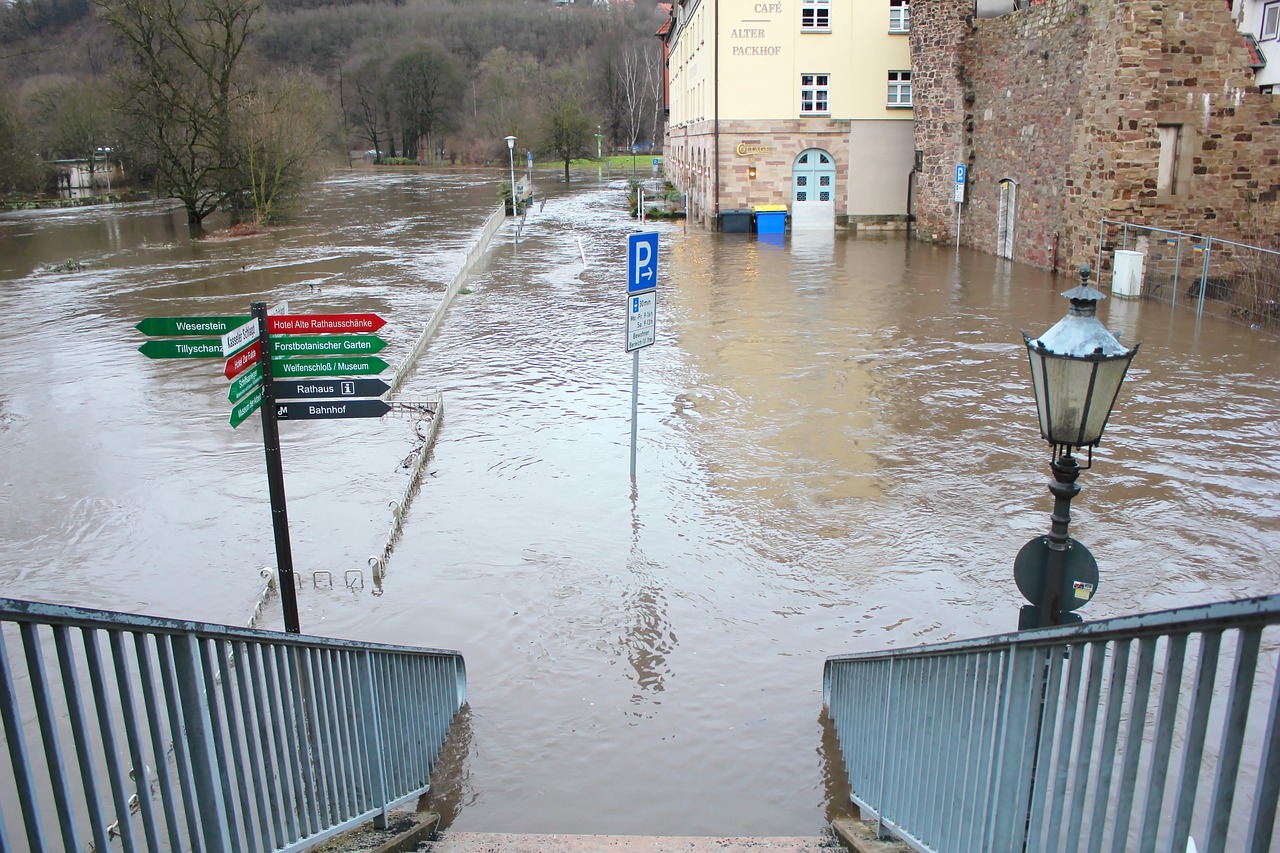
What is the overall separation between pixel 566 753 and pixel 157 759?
3.35 meters

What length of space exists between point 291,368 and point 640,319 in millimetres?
4780

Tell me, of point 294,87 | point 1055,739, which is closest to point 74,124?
point 294,87

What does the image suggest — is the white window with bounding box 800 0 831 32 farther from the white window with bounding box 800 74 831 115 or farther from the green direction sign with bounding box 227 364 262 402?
the green direction sign with bounding box 227 364 262 402

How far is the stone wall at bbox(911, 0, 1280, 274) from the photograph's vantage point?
57.7 ft

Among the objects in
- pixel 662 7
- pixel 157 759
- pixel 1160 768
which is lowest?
pixel 157 759

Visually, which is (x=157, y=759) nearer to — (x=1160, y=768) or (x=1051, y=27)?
(x=1160, y=768)

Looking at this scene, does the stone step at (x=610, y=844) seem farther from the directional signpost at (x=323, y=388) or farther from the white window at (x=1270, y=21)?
the white window at (x=1270, y=21)

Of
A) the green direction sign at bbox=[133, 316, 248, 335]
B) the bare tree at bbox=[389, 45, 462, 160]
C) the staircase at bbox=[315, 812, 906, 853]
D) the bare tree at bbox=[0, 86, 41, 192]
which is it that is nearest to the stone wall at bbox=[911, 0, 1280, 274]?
A: the green direction sign at bbox=[133, 316, 248, 335]

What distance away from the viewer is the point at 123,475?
10742 millimetres

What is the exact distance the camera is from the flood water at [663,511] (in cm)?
595

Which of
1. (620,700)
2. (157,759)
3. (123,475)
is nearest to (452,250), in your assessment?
(123,475)

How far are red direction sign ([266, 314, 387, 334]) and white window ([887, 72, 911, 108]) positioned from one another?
29188 millimetres

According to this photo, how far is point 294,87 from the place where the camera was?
40812mm

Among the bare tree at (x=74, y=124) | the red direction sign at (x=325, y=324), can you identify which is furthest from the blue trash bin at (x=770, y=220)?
A: the bare tree at (x=74, y=124)
